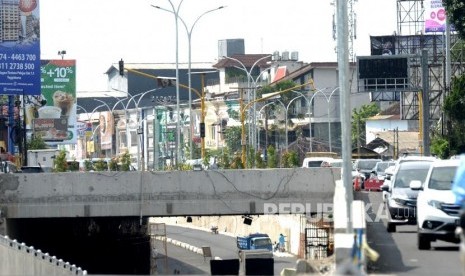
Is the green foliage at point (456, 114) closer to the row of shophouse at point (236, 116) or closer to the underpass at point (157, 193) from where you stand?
the underpass at point (157, 193)

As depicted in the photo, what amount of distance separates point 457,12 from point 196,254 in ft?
78.3

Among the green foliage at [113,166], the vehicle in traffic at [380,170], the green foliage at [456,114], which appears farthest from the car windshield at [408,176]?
the green foliage at [113,166]

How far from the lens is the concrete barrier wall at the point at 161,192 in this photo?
133 ft

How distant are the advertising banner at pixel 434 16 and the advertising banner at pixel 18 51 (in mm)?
39781

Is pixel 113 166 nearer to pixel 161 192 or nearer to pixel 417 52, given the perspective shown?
pixel 161 192

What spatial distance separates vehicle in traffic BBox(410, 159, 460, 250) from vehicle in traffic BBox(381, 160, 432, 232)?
4.15m

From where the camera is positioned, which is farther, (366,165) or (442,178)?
(366,165)

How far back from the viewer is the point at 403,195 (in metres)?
28.3

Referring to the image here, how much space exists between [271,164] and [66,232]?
1033 cm

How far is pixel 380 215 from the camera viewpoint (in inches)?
1453

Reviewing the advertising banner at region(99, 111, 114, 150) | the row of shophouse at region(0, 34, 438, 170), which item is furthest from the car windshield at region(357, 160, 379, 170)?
the advertising banner at region(99, 111, 114, 150)

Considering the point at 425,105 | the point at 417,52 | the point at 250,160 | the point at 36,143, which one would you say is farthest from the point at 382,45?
the point at 250,160

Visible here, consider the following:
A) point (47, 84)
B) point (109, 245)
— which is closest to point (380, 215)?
point (109, 245)

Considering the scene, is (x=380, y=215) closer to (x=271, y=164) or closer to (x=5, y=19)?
(x=271, y=164)
